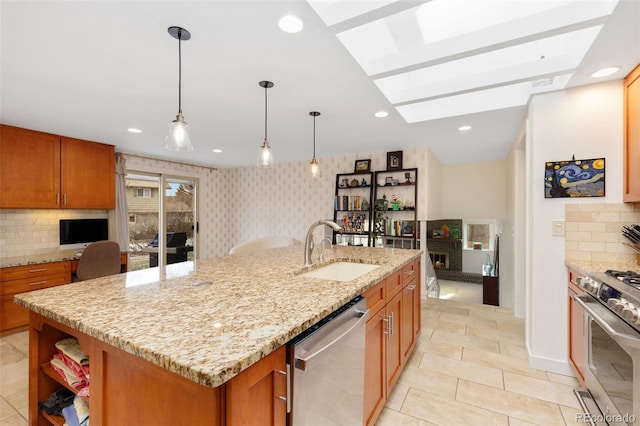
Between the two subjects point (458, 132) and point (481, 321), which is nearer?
point (481, 321)

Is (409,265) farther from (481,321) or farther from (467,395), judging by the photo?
(481,321)

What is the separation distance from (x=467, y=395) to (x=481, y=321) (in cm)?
157

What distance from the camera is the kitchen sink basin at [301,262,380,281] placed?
2209 millimetres

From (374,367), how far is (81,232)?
446cm

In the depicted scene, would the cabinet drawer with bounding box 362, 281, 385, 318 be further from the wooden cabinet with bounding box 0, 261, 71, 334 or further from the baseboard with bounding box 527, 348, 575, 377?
the wooden cabinet with bounding box 0, 261, 71, 334

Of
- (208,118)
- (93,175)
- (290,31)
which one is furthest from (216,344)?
(93,175)

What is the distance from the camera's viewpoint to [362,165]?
4.85 meters

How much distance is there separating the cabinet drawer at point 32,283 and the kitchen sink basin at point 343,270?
346 centimetres

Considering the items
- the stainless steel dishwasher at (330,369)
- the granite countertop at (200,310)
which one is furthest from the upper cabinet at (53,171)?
the stainless steel dishwasher at (330,369)

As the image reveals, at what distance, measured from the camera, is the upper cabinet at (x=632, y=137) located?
6.41 ft

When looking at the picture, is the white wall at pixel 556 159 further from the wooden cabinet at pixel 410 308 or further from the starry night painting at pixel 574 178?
the wooden cabinet at pixel 410 308

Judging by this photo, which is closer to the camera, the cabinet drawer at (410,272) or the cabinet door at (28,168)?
the cabinet drawer at (410,272)

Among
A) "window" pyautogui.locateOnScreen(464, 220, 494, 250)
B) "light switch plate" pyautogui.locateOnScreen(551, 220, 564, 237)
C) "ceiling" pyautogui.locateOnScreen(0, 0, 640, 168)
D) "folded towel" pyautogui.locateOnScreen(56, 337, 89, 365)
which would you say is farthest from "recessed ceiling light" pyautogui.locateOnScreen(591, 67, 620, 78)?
"window" pyautogui.locateOnScreen(464, 220, 494, 250)

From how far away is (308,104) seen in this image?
2.73 meters
